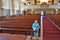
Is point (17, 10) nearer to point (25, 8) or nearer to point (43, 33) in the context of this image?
point (25, 8)

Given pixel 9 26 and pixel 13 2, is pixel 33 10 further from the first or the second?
pixel 9 26

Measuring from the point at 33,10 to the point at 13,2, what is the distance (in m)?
3.01

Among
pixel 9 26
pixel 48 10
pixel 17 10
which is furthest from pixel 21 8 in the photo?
pixel 9 26

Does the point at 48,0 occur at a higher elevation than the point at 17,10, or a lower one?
higher

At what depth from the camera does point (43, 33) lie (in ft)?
13.2

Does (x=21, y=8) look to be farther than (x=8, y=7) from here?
Yes

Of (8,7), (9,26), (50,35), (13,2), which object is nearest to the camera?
(50,35)

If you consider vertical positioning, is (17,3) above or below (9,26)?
above

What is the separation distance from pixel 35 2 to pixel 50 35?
16.8m

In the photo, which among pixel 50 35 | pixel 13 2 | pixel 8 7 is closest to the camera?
pixel 50 35

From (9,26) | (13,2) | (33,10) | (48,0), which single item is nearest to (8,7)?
(13,2)

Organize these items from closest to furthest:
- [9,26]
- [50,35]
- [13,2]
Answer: [50,35], [9,26], [13,2]

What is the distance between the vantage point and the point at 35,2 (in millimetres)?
20531

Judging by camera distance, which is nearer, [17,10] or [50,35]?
[50,35]
